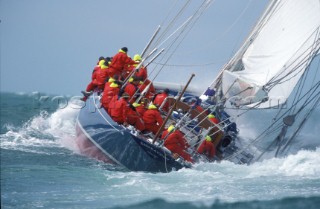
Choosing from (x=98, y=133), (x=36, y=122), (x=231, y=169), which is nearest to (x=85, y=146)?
(x=98, y=133)

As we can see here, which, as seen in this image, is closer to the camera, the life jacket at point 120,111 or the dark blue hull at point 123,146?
the dark blue hull at point 123,146

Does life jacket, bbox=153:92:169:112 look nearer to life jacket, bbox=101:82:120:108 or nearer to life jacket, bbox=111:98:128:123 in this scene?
life jacket, bbox=101:82:120:108

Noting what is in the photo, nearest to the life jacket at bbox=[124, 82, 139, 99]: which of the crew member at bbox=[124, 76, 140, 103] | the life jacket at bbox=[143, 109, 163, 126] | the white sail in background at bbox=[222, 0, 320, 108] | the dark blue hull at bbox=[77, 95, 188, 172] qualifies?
the crew member at bbox=[124, 76, 140, 103]

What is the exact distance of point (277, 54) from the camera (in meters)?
15.9

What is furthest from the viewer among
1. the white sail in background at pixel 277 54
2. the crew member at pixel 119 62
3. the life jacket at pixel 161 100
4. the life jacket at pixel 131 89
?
the crew member at pixel 119 62

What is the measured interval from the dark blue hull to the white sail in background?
2.60 meters

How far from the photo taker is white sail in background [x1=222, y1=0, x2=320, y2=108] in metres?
15.3

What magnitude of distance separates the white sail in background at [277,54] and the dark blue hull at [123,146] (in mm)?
2604

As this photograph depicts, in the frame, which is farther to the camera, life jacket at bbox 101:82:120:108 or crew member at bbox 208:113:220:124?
crew member at bbox 208:113:220:124

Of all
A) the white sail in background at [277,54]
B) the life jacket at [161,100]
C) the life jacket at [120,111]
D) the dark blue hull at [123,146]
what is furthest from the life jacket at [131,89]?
the white sail in background at [277,54]

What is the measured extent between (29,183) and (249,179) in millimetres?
3751

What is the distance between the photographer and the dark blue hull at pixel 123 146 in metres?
13.6

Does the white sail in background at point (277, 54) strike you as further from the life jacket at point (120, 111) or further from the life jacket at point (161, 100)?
the life jacket at point (120, 111)

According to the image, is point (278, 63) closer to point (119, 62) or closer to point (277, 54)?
point (277, 54)
